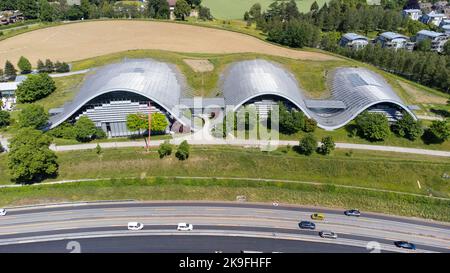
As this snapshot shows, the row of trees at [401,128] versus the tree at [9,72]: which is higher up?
the tree at [9,72]

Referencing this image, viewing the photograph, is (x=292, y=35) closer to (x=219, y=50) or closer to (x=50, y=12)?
(x=219, y=50)

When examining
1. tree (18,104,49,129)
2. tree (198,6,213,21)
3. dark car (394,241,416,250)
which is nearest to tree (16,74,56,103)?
tree (18,104,49,129)

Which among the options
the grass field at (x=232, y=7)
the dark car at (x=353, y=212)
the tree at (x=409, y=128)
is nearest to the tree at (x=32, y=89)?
the dark car at (x=353, y=212)

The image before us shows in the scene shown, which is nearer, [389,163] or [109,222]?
[109,222]

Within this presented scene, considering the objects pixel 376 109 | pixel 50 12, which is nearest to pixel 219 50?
pixel 376 109

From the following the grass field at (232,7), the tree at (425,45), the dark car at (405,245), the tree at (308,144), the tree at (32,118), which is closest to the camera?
the dark car at (405,245)

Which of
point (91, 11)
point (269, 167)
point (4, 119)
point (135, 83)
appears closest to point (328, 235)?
point (269, 167)

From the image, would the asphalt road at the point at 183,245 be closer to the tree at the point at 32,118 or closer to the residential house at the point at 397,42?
the tree at the point at 32,118

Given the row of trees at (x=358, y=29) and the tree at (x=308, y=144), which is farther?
the row of trees at (x=358, y=29)
